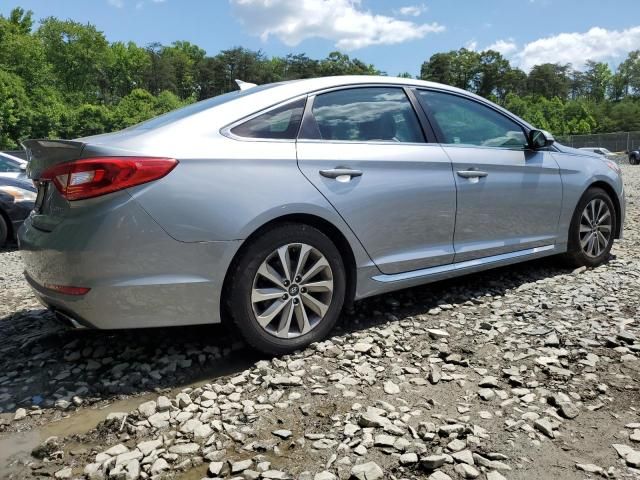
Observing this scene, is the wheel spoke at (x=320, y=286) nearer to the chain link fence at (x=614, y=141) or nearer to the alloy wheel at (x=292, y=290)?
the alloy wheel at (x=292, y=290)

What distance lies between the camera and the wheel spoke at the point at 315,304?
3.05 metres

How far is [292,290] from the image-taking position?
299 centimetres

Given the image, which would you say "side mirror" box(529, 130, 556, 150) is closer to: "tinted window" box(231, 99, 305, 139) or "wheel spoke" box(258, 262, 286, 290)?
"tinted window" box(231, 99, 305, 139)

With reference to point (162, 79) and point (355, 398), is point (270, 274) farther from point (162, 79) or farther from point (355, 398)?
point (162, 79)

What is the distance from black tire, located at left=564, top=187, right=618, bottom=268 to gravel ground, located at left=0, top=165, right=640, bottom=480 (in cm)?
83

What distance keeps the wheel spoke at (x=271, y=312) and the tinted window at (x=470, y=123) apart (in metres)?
1.74

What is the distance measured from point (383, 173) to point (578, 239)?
2.33 meters

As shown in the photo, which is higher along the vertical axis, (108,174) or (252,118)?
(252,118)

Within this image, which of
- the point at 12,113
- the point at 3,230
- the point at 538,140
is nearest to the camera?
the point at 538,140

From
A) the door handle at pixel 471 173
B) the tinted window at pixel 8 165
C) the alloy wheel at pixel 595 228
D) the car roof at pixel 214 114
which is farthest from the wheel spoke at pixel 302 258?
the tinted window at pixel 8 165

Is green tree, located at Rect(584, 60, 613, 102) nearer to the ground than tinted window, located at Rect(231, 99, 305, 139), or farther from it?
farther from it

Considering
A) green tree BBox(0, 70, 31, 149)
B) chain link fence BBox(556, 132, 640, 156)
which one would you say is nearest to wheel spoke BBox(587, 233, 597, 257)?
chain link fence BBox(556, 132, 640, 156)

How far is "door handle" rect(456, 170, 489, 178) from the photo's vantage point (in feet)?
12.2

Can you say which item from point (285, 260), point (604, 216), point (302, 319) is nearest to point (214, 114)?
point (285, 260)
